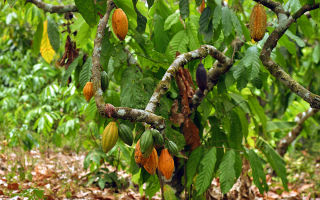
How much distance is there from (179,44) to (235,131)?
559 millimetres

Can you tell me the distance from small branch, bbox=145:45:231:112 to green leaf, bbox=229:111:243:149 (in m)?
0.36

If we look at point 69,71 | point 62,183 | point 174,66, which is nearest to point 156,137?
point 174,66

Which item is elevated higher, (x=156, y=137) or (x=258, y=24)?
(x=258, y=24)

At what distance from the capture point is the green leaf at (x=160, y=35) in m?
1.53

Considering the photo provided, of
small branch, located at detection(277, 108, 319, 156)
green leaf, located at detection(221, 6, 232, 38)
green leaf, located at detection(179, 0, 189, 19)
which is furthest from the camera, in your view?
small branch, located at detection(277, 108, 319, 156)

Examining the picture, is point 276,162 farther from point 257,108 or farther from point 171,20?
point 171,20

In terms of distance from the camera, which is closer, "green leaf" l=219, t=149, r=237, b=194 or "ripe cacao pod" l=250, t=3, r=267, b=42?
"ripe cacao pod" l=250, t=3, r=267, b=42

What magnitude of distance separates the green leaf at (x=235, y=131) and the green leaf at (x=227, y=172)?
0.15 meters

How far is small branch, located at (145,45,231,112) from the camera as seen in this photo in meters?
0.85

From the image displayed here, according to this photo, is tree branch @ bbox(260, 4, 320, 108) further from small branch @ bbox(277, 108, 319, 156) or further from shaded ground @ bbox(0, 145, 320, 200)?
small branch @ bbox(277, 108, 319, 156)

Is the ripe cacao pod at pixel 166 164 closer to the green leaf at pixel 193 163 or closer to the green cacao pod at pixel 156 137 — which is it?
the green cacao pod at pixel 156 137

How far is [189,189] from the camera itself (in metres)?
1.68

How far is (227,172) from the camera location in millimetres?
1457

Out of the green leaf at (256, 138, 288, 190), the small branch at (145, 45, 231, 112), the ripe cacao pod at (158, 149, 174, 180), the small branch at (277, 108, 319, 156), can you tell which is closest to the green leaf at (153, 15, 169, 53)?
the small branch at (145, 45, 231, 112)
